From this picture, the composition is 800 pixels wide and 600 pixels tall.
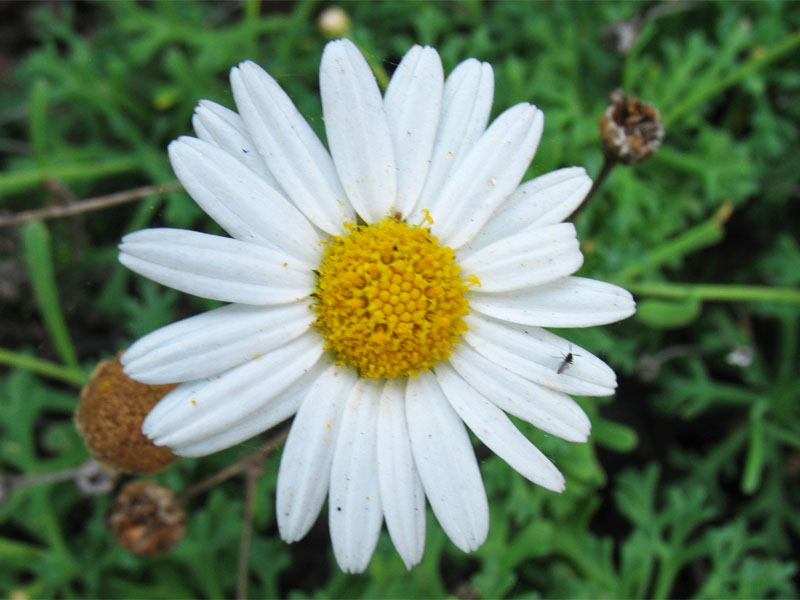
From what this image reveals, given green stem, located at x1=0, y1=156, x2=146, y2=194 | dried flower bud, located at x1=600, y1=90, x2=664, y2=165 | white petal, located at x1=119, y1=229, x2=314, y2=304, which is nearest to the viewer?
white petal, located at x1=119, y1=229, x2=314, y2=304

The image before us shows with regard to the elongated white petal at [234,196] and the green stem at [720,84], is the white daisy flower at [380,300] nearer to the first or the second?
the elongated white petal at [234,196]

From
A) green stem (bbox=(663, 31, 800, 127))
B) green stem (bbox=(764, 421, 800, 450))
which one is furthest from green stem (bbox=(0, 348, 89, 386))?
green stem (bbox=(764, 421, 800, 450))

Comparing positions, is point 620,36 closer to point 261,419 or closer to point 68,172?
point 261,419

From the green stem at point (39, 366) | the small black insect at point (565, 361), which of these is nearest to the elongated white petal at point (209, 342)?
the small black insect at point (565, 361)

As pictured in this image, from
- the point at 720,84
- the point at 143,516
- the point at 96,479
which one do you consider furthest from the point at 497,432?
the point at 720,84

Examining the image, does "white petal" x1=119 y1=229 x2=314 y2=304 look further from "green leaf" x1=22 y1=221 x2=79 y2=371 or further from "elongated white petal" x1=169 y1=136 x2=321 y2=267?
"green leaf" x1=22 y1=221 x2=79 y2=371

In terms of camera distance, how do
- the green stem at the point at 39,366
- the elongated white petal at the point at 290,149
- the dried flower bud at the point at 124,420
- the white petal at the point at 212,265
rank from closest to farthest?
the white petal at the point at 212,265
the elongated white petal at the point at 290,149
the dried flower bud at the point at 124,420
the green stem at the point at 39,366
